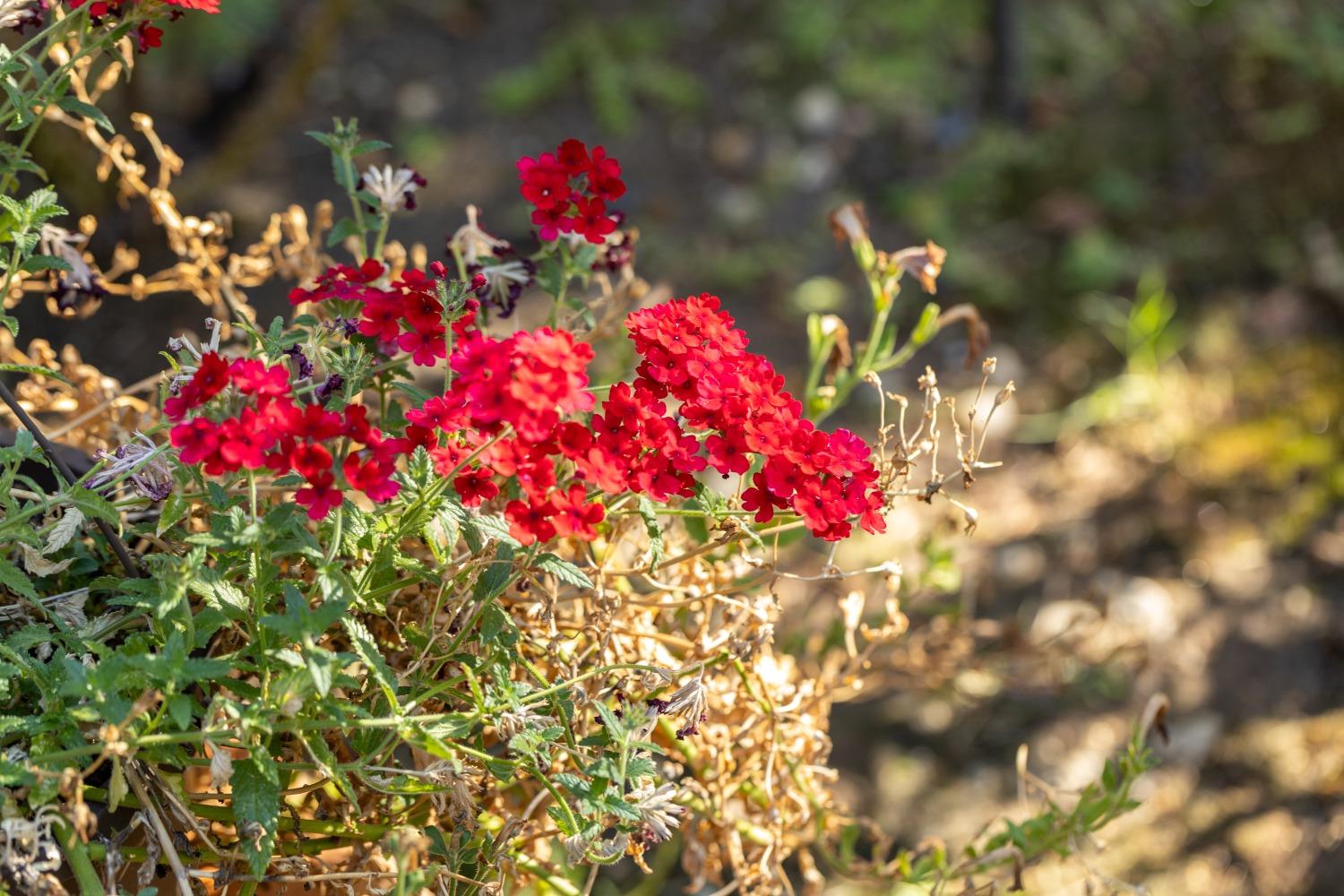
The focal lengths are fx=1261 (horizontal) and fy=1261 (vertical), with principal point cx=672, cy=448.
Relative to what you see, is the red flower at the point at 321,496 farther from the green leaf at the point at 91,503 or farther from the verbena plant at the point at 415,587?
the green leaf at the point at 91,503

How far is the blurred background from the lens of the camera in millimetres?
1923

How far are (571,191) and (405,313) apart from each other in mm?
178

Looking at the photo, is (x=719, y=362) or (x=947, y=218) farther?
(x=947, y=218)

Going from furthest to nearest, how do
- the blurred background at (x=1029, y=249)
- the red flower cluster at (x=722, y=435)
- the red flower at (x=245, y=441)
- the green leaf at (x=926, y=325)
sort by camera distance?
1. the blurred background at (x=1029, y=249)
2. the green leaf at (x=926, y=325)
3. the red flower cluster at (x=722, y=435)
4. the red flower at (x=245, y=441)

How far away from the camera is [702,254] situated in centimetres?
272

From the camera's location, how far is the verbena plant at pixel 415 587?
72cm

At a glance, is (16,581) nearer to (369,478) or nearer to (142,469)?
(142,469)

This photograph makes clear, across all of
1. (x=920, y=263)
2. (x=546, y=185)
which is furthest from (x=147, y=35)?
(x=920, y=263)

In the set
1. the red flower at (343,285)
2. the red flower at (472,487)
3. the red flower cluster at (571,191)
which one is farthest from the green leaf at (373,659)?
the red flower cluster at (571,191)

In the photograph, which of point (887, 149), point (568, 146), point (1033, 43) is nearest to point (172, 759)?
point (568, 146)

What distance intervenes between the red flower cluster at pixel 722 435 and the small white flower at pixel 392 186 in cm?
25

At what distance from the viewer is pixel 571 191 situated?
3.00 ft

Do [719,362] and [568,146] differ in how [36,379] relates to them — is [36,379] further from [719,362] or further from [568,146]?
[719,362]

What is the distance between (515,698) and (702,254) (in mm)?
2032
